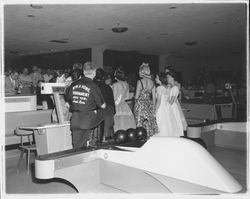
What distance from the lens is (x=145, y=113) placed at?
4.54 meters

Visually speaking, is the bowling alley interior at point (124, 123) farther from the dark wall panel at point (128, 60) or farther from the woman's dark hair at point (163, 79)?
the dark wall panel at point (128, 60)

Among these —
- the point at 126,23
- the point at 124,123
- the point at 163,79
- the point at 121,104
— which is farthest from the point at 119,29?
the point at 163,79

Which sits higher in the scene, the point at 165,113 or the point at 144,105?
the point at 144,105

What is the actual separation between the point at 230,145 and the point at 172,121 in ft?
4.21

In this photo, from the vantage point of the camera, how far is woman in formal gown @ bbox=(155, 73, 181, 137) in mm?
4547

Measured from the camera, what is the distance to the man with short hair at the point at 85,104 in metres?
3.20

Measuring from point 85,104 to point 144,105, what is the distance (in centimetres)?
157

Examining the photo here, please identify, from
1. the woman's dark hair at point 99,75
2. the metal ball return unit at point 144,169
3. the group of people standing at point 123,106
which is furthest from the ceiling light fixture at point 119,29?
the metal ball return unit at point 144,169

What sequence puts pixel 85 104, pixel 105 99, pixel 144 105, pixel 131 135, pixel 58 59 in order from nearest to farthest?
pixel 85 104
pixel 131 135
pixel 105 99
pixel 144 105
pixel 58 59

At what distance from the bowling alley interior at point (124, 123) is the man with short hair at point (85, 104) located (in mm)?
25

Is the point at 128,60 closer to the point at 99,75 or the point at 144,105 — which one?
the point at 144,105

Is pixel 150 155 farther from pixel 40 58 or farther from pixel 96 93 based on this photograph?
pixel 40 58

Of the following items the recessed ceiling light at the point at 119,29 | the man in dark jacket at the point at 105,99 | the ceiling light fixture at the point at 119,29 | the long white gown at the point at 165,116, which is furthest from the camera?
the recessed ceiling light at the point at 119,29

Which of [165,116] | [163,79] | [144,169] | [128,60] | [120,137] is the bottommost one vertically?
[144,169]
